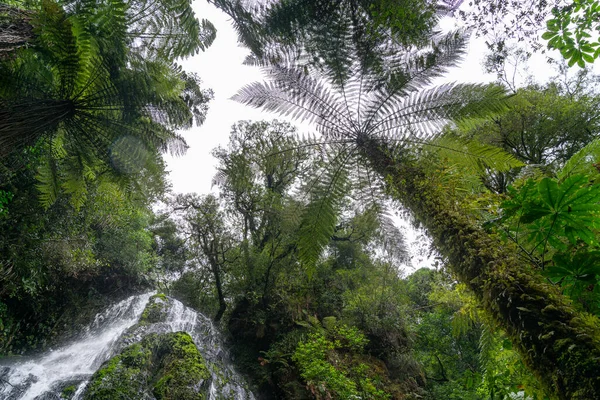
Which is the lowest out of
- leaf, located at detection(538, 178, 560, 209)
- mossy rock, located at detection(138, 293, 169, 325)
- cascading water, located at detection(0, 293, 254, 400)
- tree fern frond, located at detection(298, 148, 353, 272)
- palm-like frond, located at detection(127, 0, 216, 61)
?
cascading water, located at detection(0, 293, 254, 400)

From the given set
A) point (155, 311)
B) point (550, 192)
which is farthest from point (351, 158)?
point (155, 311)

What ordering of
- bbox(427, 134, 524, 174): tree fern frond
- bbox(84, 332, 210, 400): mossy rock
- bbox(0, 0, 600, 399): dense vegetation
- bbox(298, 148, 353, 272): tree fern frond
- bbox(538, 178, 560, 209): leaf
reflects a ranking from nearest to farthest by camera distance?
bbox(538, 178, 560, 209): leaf < bbox(0, 0, 600, 399): dense vegetation < bbox(427, 134, 524, 174): tree fern frond < bbox(298, 148, 353, 272): tree fern frond < bbox(84, 332, 210, 400): mossy rock

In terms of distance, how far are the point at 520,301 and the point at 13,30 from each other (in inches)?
197

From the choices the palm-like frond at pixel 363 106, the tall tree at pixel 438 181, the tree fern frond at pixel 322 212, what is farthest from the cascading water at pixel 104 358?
the tall tree at pixel 438 181

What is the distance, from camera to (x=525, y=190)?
141 centimetres

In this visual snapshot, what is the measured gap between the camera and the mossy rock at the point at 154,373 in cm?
485

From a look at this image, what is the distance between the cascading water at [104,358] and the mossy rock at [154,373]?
539mm

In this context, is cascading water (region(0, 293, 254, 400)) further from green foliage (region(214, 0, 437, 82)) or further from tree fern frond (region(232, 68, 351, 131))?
green foliage (region(214, 0, 437, 82))

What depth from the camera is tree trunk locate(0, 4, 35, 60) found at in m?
2.95

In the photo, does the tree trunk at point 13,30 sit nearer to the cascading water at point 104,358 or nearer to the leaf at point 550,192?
the leaf at point 550,192

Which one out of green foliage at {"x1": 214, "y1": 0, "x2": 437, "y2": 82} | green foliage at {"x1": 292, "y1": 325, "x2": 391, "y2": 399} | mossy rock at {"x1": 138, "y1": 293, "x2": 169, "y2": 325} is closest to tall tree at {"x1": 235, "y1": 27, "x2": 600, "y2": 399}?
green foliage at {"x1": 214, "y1": 0, "x2": 437, "y2": 82}

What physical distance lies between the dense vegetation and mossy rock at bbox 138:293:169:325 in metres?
2.34

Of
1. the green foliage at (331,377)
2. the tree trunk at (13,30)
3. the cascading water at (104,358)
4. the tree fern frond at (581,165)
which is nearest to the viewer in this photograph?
the tree fern frond at (581,165)

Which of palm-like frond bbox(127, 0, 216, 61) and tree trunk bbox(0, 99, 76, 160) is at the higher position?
palm-like frond bbox(127, 0, 216, 61)
